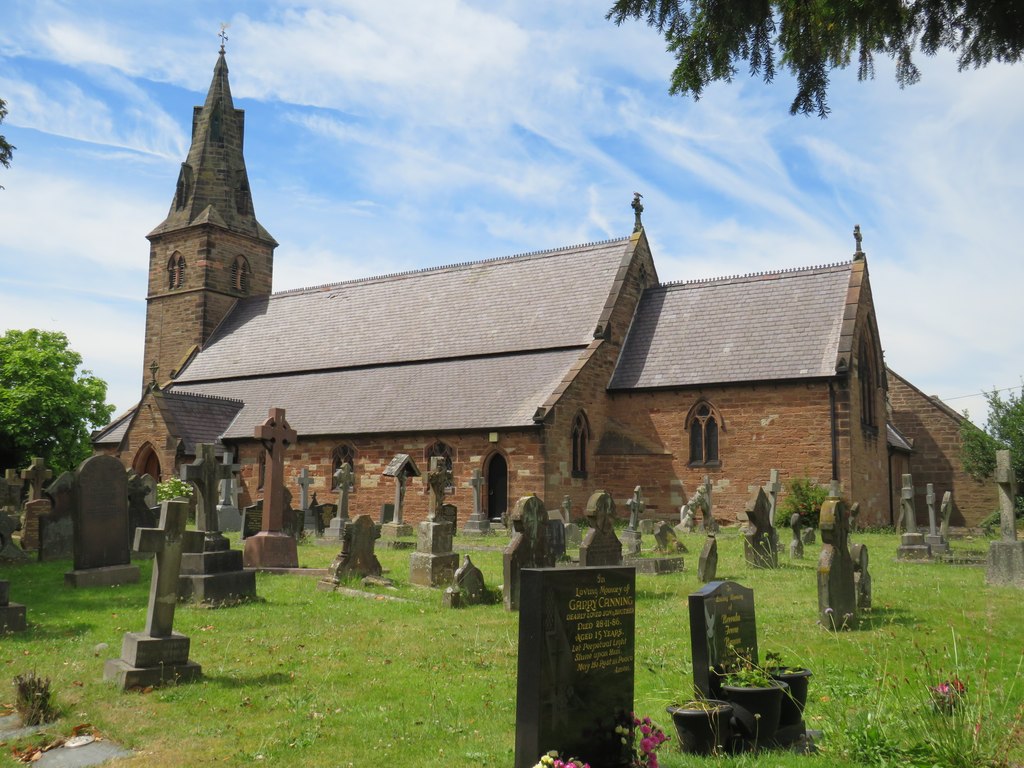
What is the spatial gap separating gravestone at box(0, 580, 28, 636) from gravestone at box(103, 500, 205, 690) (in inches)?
98.7

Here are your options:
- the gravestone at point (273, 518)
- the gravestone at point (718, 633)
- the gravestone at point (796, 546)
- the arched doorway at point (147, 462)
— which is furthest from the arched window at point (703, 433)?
the gravestone at point (718, 633)

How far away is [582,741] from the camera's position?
5219 millimetres

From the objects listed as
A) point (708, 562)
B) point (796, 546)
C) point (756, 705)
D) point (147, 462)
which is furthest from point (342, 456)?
point (756, 705)

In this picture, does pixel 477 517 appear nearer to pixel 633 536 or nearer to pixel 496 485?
pixel 496 485

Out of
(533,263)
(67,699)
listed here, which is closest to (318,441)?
(533,263)

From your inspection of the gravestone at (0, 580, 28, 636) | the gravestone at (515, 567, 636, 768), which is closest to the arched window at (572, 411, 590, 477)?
the gravestone at (0, 580, 28, 636)

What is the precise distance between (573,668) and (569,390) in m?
21.6

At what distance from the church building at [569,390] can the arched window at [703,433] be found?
0.15 ft

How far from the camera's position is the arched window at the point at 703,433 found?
26953 mm

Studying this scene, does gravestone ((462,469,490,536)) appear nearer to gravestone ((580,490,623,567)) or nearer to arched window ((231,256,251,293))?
gravestone ((580,490,623,567))

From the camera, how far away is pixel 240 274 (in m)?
41.9

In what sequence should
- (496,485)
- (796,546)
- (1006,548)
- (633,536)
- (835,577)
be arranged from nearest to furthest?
1. (835,577)
2. (1006,548)
3. (796,546)
4. (633,536)
5. (496,485)

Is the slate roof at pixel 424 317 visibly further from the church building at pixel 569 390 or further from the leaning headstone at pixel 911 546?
the leaning headstone at pixel 911 546

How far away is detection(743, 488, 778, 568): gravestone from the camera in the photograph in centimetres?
1528
